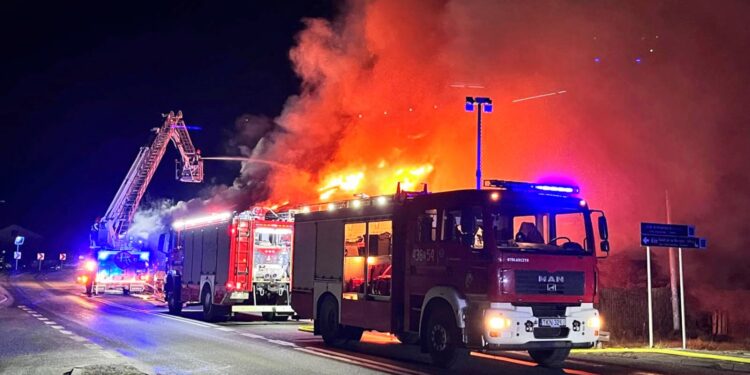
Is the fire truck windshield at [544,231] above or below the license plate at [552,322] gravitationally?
above

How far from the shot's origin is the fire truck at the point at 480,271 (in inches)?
394

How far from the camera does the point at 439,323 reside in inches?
420

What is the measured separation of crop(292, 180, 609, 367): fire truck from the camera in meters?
10.0

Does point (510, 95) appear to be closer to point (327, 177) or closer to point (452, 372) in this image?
point (327, 177)

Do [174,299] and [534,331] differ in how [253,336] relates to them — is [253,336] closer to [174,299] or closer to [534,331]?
[534,331]

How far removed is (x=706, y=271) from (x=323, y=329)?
17951 mm

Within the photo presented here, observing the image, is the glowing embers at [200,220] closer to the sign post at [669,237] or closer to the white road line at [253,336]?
the white road line at [253,336]

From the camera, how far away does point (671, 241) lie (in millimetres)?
13578

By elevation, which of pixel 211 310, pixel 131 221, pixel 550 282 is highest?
pixel 131 221

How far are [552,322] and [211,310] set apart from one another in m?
11.6

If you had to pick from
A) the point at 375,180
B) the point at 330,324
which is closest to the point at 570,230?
the point at 330,324

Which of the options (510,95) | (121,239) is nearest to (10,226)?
(121,239)

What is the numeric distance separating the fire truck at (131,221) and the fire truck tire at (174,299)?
9.89 metres

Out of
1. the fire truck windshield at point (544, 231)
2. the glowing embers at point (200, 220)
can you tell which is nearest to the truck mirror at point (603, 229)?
the fire truck windshield at point (544, 231)
